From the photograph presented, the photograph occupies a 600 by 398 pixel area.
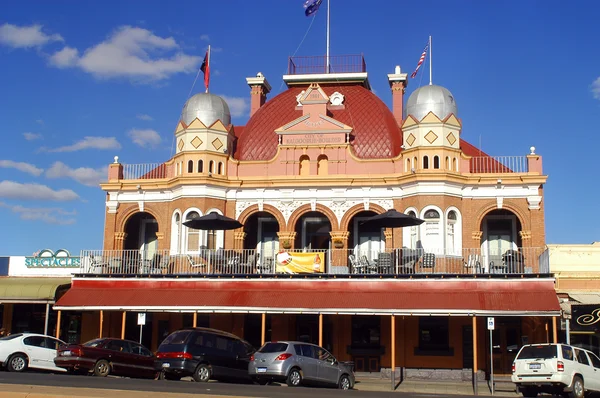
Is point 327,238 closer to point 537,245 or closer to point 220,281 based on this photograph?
point 220,281

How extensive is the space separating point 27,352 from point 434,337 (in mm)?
14803

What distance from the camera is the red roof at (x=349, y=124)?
1379 inches

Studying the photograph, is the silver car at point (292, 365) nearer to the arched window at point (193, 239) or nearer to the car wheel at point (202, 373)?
the car wheel at point (202, 373)

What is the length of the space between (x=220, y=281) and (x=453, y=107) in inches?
490

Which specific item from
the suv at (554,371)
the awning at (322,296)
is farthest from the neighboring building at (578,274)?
the suv at (554,371)

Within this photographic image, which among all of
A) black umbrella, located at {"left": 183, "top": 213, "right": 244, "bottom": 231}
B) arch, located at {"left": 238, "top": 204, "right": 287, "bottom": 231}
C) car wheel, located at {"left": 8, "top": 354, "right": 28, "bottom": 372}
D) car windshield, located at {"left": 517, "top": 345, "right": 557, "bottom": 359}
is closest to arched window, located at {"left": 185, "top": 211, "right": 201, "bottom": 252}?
arch, located at {"left": 238, "top": 204, "right": 287, "bottom": 231}

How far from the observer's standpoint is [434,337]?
29.8 metres

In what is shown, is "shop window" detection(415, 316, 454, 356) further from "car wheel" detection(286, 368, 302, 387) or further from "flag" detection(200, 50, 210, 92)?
"flag" detection(200, 50, 210, 92)

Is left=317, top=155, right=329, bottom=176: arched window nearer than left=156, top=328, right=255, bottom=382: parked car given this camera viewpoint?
No

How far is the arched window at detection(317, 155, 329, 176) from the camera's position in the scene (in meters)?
34.1

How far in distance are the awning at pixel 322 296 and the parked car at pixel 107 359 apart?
18.0 feet

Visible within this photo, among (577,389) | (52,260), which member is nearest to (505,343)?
(577,389)

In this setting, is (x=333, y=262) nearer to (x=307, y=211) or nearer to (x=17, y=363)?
(x=307, y=211)

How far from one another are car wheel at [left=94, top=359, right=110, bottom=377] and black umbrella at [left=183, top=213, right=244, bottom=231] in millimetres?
8889
